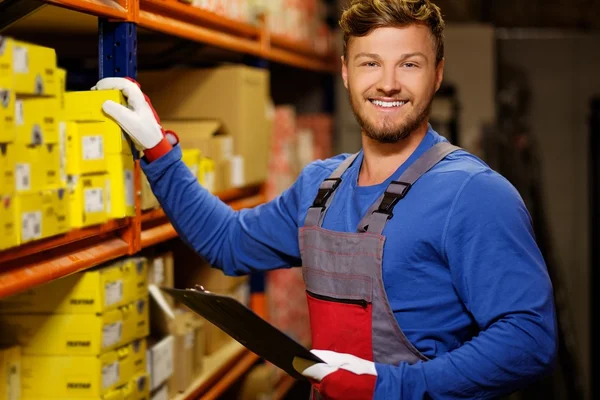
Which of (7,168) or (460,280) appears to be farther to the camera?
(460,280)

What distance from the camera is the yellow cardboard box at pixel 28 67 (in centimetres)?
178

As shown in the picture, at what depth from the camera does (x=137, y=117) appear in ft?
7.66

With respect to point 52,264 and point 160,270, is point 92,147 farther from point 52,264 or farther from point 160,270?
point 160,270

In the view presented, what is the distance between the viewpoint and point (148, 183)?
261 cm

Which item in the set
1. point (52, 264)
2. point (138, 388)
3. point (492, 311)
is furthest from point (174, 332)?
point (492, 311)

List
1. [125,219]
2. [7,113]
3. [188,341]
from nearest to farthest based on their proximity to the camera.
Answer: [7,113]
[125,219]
[188,341]

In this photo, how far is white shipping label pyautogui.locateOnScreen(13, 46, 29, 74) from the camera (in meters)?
1.81

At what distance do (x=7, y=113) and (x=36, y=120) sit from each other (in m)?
0.14

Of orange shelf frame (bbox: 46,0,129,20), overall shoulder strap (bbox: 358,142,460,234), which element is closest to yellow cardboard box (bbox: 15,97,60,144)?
orange shelf frame (bbox: 46,0,129,20)

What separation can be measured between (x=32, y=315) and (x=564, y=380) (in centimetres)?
382

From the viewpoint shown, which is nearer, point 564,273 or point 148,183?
point 148,183

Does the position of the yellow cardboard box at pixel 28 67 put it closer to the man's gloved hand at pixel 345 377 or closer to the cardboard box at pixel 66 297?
the cardboard box at pixel 66 297

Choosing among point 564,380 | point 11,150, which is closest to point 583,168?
point 564,380

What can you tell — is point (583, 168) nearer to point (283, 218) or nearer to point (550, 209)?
point (550, 209)
